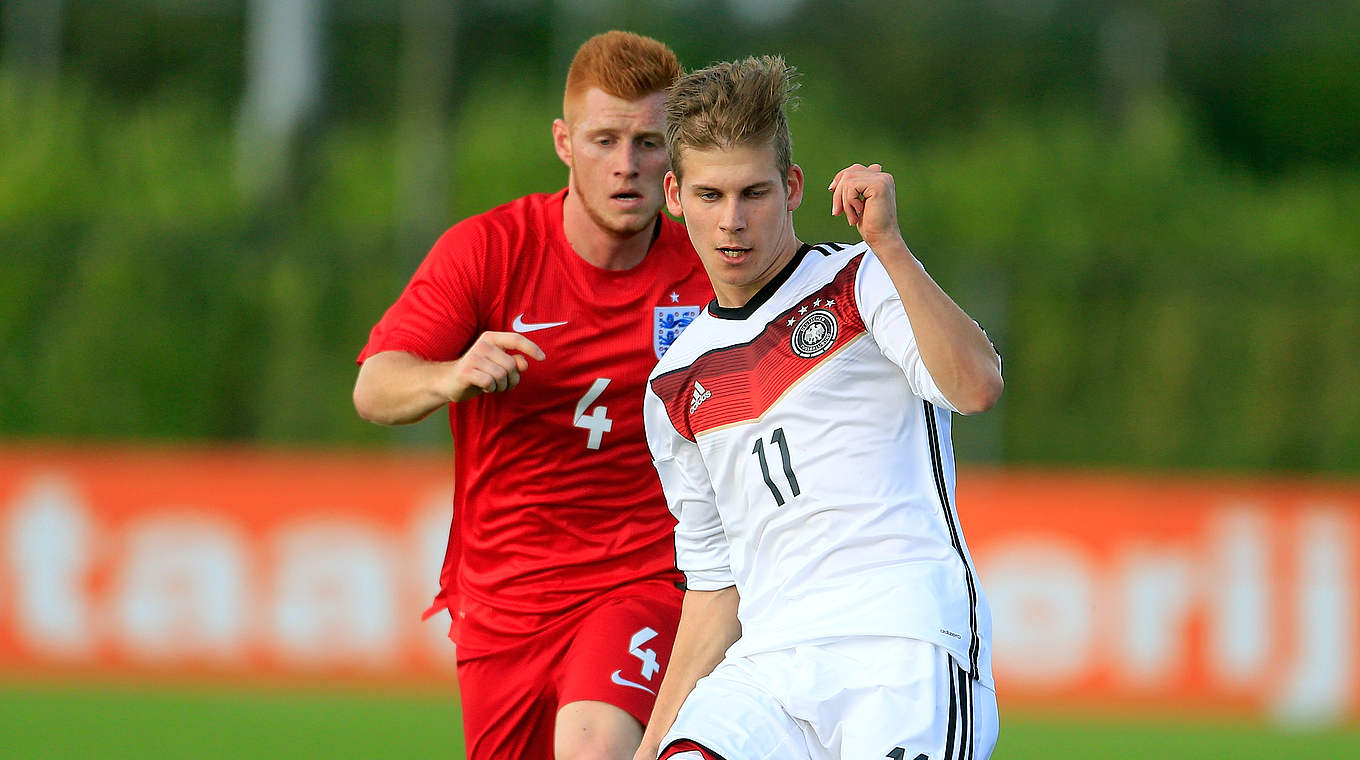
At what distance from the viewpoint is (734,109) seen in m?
4.21

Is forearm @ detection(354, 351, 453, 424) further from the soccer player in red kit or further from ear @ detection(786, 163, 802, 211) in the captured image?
ear @ detection(786, 163, 802, 211)

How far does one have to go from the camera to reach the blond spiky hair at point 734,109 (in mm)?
4211

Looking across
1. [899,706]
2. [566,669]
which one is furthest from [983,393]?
[566,669]

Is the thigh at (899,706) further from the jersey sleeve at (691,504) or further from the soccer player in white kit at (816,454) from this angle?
the jersey sleeve at (691,504)

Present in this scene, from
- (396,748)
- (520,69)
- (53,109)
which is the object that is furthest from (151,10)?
(396,748)

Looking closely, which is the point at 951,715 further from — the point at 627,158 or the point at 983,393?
the point at 627,158

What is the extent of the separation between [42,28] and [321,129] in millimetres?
15933

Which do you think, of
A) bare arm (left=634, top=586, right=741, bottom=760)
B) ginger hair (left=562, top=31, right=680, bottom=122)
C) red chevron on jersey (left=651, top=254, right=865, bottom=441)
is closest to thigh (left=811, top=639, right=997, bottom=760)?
bare arm (left=634, top=586, right=741, bottom=760)

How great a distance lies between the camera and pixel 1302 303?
15.5 meters

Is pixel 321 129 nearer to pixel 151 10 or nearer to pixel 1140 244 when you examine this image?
pixel 1140 244

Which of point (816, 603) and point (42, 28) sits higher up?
point (42, 28)

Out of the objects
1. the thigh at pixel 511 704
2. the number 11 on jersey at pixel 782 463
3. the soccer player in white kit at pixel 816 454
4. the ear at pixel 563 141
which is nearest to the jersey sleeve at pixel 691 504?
the soccer player in white kit at pixel 816 454

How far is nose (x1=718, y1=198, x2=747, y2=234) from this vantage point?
4207 millimetres

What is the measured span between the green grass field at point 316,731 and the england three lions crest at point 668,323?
523 cm
